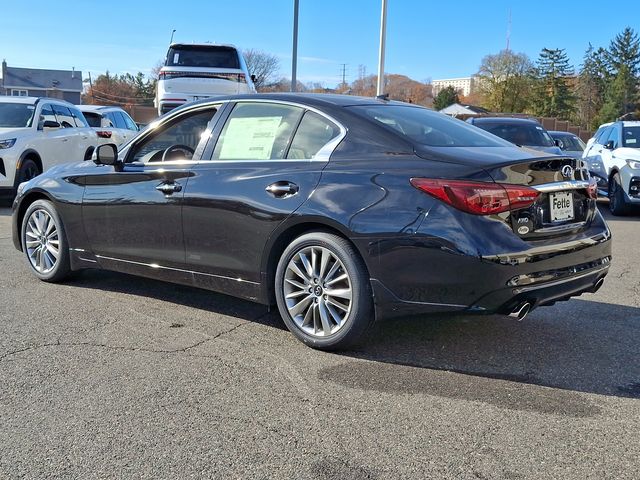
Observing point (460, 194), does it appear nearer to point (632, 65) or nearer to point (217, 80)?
point (217, 80)

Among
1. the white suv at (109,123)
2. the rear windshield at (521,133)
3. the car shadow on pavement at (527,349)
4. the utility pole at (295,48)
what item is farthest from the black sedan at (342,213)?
the utility pole at (295,48)

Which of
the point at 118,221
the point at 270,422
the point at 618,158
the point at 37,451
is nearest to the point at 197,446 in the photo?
the point at 270,422

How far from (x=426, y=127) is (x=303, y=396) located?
2019 mm

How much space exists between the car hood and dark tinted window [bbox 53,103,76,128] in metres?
10.2

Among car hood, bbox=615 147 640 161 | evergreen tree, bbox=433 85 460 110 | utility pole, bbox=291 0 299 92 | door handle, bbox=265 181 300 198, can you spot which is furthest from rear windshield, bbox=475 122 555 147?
evergreen tree, bbox=433 85 460 110

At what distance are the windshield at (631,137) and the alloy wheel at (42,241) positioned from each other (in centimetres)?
998

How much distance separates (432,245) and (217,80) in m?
10.6

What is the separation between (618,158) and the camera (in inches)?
455

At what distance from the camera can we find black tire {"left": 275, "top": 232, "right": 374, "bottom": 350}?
3928 mm

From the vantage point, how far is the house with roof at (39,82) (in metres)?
73.6

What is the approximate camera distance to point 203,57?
14227 millimetres

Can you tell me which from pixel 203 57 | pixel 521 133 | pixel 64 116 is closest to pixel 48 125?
pixel 64 116

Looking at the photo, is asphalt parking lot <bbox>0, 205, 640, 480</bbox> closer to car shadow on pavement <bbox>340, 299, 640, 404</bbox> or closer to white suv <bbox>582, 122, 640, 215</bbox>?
car shadow on pavement <bbox>340, 299, 640, 404</bbox>

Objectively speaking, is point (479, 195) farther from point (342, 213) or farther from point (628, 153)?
point (628, 153)
